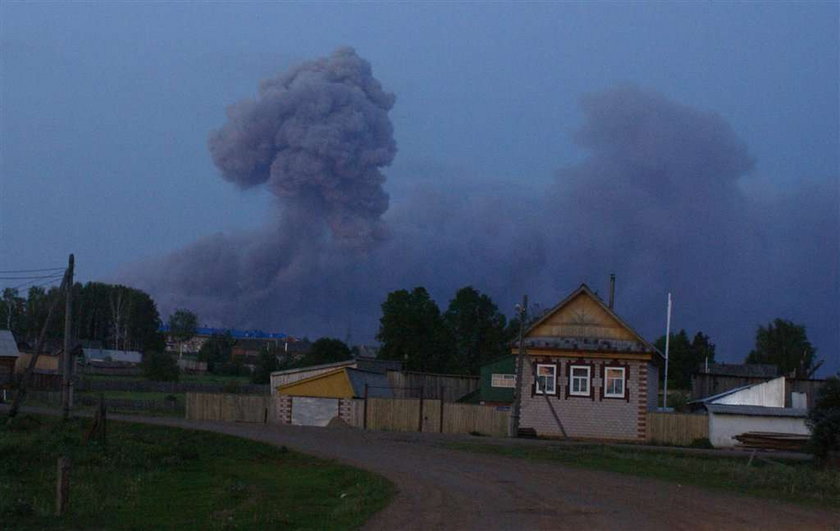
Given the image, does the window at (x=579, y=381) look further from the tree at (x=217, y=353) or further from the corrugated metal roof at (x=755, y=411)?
the tree at (x=217, y=353)

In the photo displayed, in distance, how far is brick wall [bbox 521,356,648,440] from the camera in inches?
1886

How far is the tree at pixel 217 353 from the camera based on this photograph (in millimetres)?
130125

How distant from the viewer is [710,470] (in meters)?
28.2

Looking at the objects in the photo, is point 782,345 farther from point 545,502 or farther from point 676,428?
point 545,502

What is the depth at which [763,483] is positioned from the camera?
24641 mm

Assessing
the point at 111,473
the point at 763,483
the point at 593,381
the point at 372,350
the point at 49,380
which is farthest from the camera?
the point at 372,350

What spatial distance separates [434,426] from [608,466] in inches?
831

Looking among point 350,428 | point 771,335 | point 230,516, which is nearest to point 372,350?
point 771,335

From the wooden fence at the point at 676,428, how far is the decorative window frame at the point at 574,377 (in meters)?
3.01

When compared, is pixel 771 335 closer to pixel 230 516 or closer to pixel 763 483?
pixel 763 483

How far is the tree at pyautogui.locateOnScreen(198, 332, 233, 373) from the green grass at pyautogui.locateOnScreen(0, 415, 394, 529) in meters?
89.1

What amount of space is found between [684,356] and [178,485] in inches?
3027

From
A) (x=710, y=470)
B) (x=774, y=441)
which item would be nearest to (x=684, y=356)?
(x=774, y=441)

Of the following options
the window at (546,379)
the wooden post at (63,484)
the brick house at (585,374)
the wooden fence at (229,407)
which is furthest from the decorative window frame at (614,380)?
the wooden post at (63,484)
